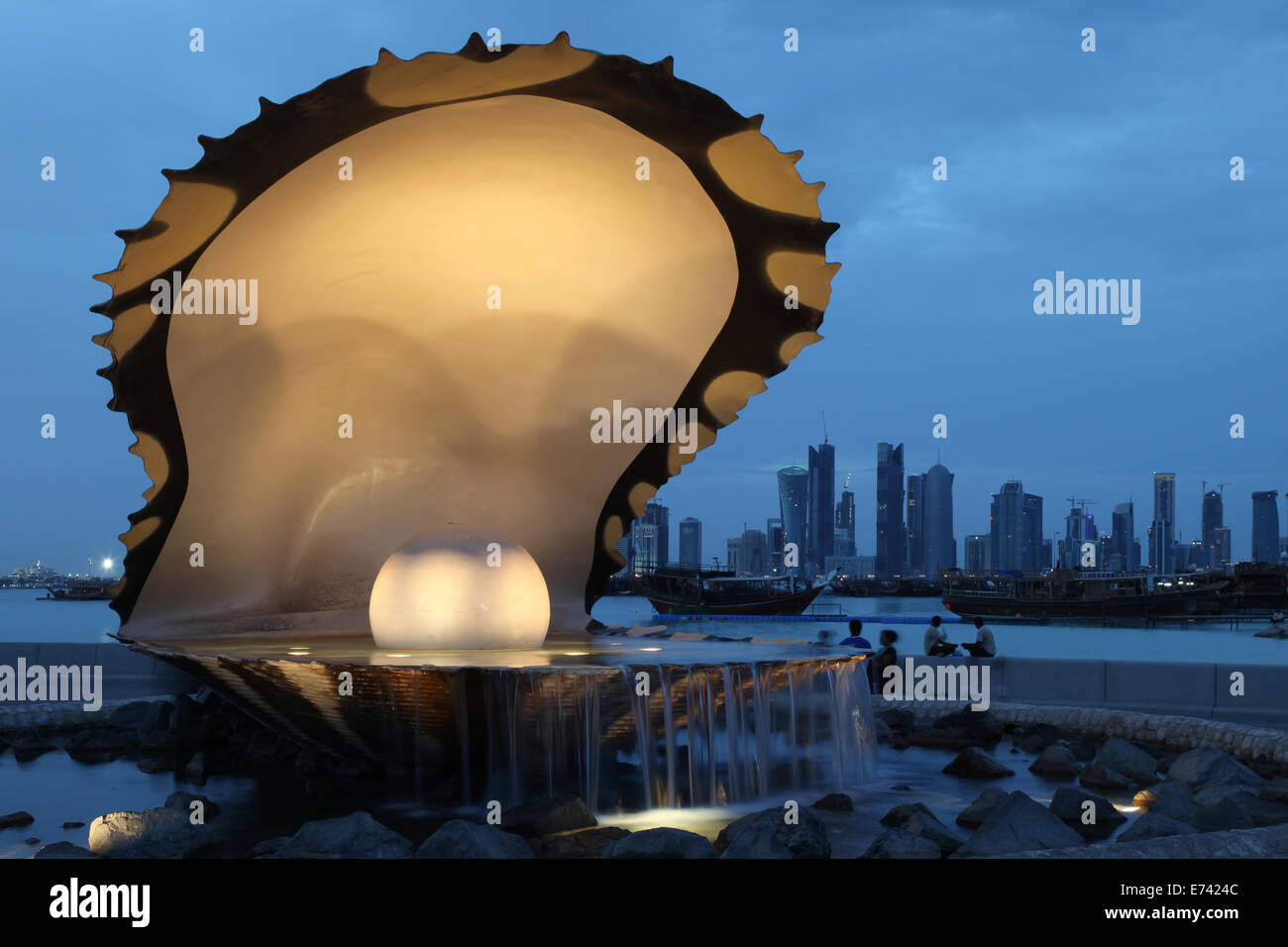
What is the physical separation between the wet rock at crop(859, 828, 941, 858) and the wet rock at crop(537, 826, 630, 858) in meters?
1.37

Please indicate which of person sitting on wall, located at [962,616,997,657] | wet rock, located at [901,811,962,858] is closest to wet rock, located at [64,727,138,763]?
wet rock, located at [901,811,962,858]

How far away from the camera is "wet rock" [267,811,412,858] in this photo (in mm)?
5879

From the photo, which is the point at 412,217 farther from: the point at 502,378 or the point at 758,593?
the point at 758,593

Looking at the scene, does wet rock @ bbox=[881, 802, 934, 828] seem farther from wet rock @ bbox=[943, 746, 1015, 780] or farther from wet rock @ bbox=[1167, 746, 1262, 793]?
wet rock @ bbox=[1167, 746, 1262, 793]

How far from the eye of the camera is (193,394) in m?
10.8

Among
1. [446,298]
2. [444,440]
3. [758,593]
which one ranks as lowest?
[758,593]

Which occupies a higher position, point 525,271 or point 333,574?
point 525,271

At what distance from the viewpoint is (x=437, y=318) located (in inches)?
474

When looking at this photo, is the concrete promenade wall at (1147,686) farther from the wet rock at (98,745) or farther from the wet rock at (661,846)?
the wet rock at (98,745)

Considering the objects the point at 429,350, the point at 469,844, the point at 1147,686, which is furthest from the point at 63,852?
the point at 1147,686

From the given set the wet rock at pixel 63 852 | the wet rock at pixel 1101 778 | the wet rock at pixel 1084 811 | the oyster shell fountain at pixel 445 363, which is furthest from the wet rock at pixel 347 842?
the wet rock at pixel 1101 778

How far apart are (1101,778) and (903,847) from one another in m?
3.70
